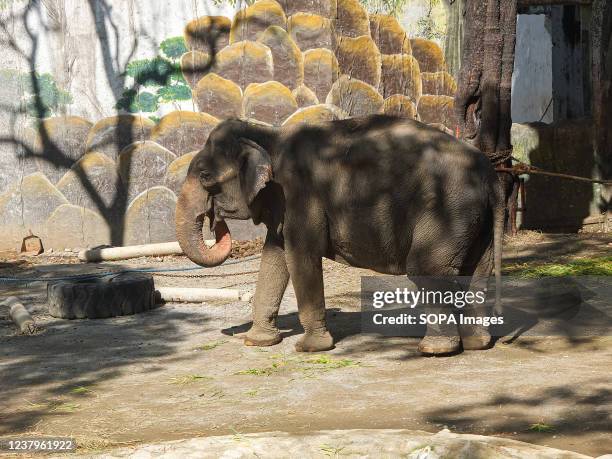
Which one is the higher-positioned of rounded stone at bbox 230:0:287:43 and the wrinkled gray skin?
rounded stone at bbox 230:0:287:43

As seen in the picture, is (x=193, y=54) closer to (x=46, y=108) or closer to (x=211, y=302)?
(x=46, y=108)

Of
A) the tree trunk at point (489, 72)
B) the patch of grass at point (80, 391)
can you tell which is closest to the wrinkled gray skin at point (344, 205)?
the patch of grass at point (80, 391)

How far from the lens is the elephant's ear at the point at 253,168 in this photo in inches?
281

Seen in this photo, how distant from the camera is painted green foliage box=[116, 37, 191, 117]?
12.7 meters

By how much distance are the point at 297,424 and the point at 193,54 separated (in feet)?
26.7

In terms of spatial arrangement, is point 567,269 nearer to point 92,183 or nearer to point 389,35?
point 389,35

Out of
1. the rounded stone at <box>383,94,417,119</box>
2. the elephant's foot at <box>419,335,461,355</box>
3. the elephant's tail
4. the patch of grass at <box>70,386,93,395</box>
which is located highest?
the rounded stone at <box>383,94,417,119</box>

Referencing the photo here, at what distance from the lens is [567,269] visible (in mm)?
10055

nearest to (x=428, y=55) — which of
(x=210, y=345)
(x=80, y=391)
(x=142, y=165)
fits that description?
(x=142, y=165)

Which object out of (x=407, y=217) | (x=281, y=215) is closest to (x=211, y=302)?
(x=281, y=215)

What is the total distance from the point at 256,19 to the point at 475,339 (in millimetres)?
6835

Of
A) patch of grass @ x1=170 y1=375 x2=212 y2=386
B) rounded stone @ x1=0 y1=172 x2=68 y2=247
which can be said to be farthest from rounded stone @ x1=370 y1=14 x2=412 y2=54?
patch of grass @ x1=170 y1=375 x2=212 y2=386

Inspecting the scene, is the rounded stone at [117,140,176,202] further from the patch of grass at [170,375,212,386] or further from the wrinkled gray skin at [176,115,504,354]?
the patch of grass at [170,375,212,386]

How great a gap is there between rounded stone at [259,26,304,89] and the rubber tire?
4.63 m
